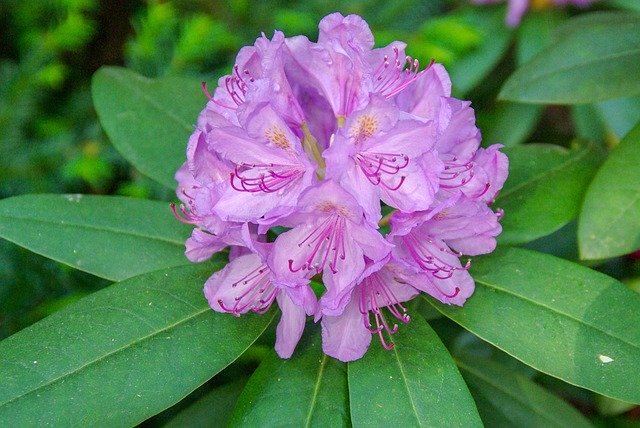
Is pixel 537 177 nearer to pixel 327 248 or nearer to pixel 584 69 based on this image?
pixel 584 69

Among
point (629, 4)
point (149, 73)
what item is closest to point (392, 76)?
point (149, 73)

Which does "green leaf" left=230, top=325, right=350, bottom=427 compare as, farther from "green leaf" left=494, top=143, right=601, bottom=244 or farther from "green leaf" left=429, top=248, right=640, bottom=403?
"green leaf" left=494, top=143, right=601, bottom=244

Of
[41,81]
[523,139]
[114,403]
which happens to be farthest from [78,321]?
[523,139]

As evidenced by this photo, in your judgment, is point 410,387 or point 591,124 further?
point 591,124

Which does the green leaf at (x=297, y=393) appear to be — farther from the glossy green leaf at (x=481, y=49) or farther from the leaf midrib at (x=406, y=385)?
the glossy green leaf at (x=481, y=49)

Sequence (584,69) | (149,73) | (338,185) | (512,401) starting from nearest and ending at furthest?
(338,185), (512,401), (584,69), (149,73)

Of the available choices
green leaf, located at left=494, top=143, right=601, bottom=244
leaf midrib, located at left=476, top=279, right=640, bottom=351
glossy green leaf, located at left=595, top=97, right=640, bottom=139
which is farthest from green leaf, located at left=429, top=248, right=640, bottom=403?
glossy green leaf, located at left=595, top=97, right=640, bottom=139

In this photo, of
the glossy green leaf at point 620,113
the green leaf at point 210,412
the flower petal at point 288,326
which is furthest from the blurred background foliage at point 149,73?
the flower petal at point 288,326
